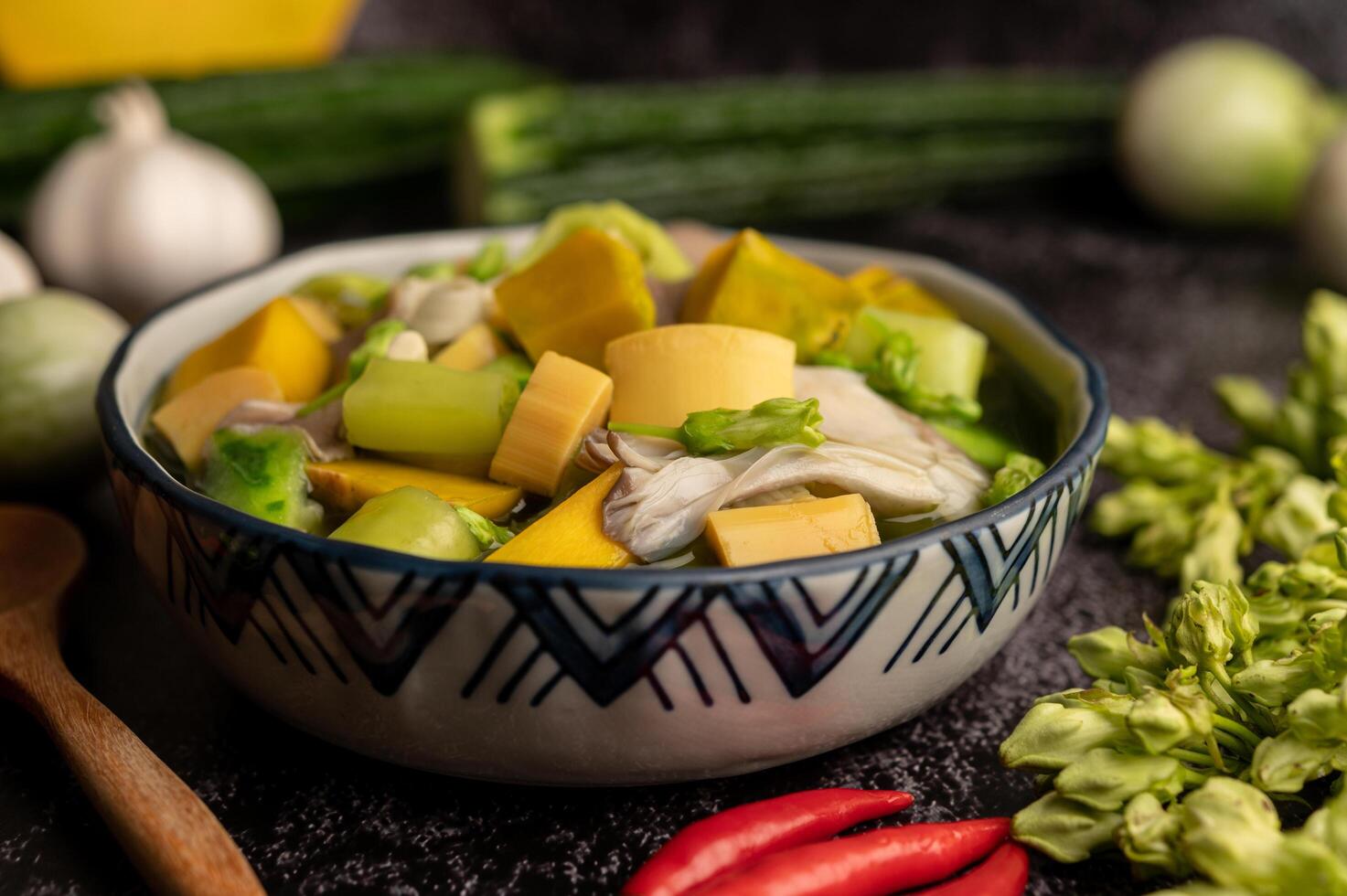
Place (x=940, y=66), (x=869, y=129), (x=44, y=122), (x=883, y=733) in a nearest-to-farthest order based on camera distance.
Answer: (x=883, y=733) < (x=44, y=122) < (x=869, y=129) < (x=940, y=66)

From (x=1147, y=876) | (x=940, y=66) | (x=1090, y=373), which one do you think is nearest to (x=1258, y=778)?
(x=1147, y=876)

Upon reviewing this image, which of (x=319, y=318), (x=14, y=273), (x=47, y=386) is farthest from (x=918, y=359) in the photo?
(x=14, y=273)

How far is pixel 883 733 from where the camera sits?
915mm

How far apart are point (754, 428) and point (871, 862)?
299 millimetres

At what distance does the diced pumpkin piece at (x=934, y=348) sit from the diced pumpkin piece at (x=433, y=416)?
33 cm

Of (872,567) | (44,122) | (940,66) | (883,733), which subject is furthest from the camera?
(940,66)

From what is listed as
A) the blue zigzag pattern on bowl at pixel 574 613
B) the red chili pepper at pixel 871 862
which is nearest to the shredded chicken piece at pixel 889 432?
the blue zigzag pattern on bowl at pixel 574 613

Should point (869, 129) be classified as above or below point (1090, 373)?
below

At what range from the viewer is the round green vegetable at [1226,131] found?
217cm

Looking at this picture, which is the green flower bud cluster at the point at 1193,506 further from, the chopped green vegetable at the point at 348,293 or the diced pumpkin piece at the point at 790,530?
the chopped green vegetable at the point at 348,293

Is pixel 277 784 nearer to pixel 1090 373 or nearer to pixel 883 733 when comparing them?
pixel 883 733

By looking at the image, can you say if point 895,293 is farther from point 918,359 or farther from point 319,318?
point 319,318

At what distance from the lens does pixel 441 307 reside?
3.42 ft

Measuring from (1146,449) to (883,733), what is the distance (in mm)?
484
